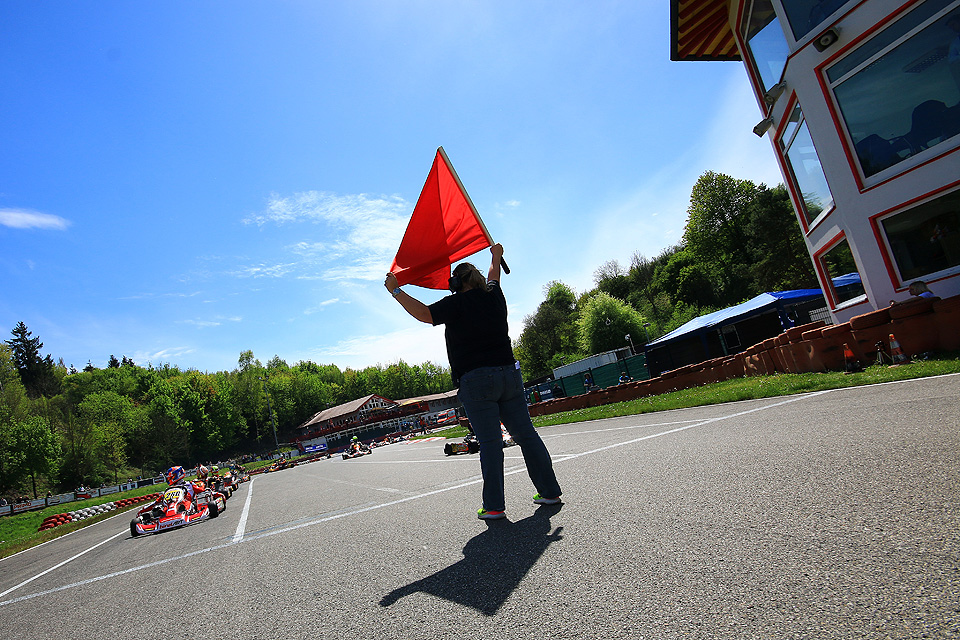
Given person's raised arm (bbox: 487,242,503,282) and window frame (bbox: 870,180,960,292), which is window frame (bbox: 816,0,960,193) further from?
person's raised arm (bbox: 487,242,503,282)

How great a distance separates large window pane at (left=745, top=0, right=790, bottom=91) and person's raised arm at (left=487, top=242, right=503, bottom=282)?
1358cm

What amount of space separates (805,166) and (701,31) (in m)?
6.77

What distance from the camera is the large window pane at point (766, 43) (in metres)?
13.9

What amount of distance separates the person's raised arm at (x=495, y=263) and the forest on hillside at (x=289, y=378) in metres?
46.5

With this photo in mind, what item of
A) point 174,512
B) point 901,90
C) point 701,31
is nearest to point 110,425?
point 174,512

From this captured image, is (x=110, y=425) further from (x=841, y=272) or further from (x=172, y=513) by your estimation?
(x=841, y=272)

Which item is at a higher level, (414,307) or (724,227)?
(724,227)

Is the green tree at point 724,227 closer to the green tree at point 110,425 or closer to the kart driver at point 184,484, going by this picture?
the kart driver at point 184,484

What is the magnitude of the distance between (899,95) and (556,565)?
1357cm

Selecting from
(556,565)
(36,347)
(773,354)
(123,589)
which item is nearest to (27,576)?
(123,589)

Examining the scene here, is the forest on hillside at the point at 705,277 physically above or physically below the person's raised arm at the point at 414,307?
above

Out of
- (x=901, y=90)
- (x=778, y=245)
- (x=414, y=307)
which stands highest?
(x=778, y=245)

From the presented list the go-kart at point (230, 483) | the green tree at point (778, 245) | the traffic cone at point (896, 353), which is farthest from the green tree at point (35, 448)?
the green tree at point (778, 245)

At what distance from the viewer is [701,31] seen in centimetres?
1741
